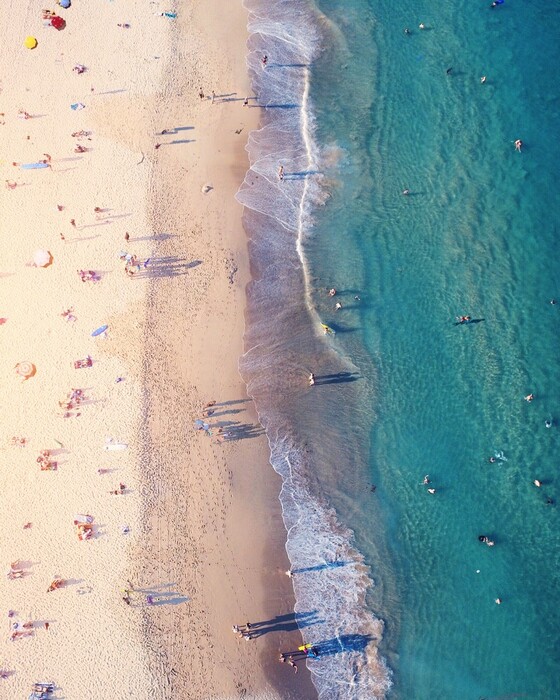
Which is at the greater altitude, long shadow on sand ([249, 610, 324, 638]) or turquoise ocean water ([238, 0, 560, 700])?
turquoise ocean water ([238, 0, 560, 700])

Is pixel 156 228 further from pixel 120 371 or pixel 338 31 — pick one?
pixel 338 31

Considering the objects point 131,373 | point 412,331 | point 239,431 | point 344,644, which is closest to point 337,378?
point 412,331

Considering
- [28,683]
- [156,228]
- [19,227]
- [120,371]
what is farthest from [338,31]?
[28,683]

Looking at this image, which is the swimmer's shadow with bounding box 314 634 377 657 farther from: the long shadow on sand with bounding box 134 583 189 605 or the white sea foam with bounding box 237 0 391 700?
the long shadow on sand with bounding box 134 583 189 605

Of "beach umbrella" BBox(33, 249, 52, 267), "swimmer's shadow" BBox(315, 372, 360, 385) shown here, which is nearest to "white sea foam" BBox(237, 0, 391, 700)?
"swimmer's shadow" BBox(315, 372, 360, 385)

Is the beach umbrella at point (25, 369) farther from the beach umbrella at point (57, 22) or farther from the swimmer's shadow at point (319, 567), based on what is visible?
the beach umbrella at point (57, 22)

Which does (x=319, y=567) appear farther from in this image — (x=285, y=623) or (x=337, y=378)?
(x=337, y=378)
